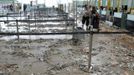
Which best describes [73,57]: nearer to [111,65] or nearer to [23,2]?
[111,65]

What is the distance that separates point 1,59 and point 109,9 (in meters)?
15.2

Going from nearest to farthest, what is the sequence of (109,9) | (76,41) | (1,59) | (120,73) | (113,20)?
(120,73), (1,59), (76,41), (113,20), (109,9)

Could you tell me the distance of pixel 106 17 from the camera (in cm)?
2070

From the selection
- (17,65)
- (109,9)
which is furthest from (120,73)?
(109,9)

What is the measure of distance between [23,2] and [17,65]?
102 ft

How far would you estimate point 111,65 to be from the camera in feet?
19.6

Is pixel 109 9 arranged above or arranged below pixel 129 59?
above

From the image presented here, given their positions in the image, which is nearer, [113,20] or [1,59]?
[1,59]

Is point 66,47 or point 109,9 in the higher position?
point 109,9

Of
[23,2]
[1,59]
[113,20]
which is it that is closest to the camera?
[1,59]

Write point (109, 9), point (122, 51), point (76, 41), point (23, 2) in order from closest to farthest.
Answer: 1. point (122, 51)
2. point (76, 41)
3. point (109, 9)
4. point (23, 2)

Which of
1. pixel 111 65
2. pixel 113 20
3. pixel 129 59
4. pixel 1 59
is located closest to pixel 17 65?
pixel 1 59

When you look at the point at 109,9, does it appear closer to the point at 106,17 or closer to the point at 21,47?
the point at 106,17

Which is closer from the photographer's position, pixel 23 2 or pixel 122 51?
pixel 122 51
